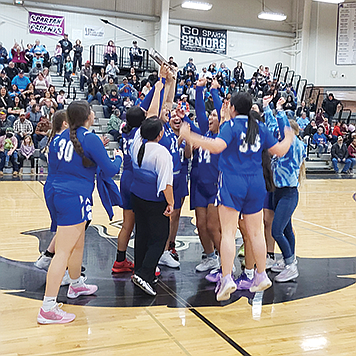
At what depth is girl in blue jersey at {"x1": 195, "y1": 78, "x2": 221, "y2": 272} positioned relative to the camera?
446 cm

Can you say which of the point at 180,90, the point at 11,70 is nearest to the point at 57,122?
the point at 11,70

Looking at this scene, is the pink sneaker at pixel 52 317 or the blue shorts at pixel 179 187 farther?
the blue shorts at pixel 179 187

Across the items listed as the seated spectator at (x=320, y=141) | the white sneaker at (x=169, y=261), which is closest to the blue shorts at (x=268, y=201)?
the white sneaker at (x=169, y=261)

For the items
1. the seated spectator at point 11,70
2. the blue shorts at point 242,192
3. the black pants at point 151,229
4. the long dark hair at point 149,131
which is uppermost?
the seated spectator at point 11,70

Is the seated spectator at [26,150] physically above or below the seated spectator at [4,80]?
below

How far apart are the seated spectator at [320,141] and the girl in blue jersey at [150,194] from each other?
14002 mm

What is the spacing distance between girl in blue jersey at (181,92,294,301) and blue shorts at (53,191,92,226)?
949mm

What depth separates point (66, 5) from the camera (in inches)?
776

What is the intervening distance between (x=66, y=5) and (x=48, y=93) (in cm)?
734

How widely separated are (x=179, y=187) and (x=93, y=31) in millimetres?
17345

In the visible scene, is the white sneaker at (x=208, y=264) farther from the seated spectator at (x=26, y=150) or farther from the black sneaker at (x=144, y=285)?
the seated spectator at (x=26, y=150)

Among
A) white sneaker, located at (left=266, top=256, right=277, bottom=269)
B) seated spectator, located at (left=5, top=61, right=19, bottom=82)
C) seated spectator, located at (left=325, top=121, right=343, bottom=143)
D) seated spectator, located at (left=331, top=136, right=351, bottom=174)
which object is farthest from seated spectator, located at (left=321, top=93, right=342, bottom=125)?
white sneaker, located at (left=266, top=256, right=277, bottom=269)

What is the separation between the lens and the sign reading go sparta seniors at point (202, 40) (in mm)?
21969

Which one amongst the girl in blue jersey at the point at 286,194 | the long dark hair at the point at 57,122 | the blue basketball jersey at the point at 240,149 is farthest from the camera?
the girl in blue jersey at the point at 286,194
